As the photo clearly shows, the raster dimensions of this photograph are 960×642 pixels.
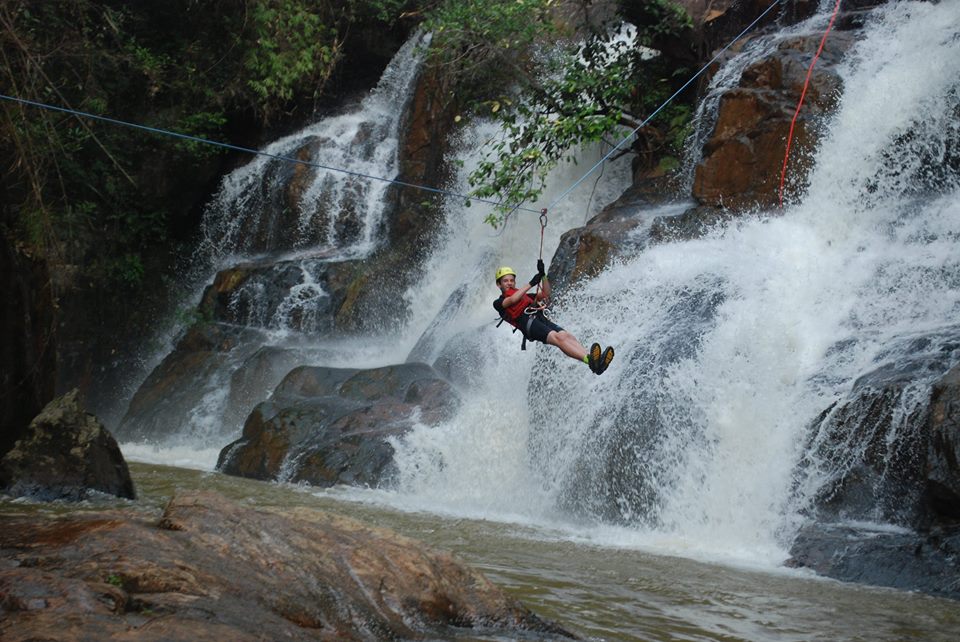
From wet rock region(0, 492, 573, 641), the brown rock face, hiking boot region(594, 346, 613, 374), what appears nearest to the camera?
wet rock region(0, 492, 573, 641)

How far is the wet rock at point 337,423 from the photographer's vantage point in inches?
457

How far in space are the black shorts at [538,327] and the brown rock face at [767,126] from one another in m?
4.55

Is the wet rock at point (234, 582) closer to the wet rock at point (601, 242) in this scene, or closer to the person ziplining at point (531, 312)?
the person ziplining at point (531, 312)

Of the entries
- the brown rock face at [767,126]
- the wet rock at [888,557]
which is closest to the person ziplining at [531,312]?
the wet rock at [888,557]

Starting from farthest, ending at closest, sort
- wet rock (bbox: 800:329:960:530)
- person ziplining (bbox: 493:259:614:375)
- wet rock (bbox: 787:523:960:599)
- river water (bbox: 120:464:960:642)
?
person ziplining (bbox: 493:259:614:375)
wet rock (bbox: 800:329:960:530)
wet rock (bbox: 787:523:960:599)
river water (bbox: 120:464:960:642)

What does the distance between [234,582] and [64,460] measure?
5.35 m

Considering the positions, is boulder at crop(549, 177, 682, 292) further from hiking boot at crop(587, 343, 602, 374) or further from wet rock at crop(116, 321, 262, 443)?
wet rock at crop(116, 321, 262, 443)

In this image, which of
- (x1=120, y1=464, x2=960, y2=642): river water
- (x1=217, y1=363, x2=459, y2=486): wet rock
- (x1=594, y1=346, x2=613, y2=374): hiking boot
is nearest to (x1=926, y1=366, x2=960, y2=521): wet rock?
(x1=120, y1=464, x2=960, y2=642): river water

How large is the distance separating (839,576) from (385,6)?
1582 centimetres

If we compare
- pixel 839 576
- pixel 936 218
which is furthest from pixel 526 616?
pixel 936 218

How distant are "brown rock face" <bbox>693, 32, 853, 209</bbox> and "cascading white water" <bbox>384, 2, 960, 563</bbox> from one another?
0.22 metres

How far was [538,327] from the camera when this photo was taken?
30.6 ft

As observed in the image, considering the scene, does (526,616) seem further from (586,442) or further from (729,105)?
(729,105)

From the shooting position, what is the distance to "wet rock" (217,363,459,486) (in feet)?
38.1
